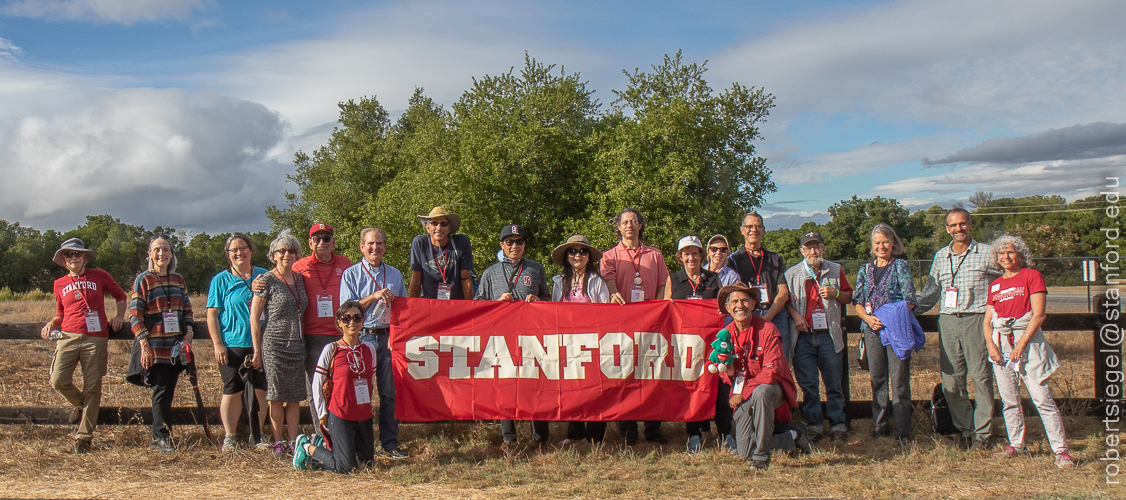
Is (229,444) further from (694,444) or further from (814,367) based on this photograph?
(814,367)

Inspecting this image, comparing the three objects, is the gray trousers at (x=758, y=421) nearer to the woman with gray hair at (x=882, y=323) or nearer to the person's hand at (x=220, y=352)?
the woman with gray hair at (x=882, y=323)

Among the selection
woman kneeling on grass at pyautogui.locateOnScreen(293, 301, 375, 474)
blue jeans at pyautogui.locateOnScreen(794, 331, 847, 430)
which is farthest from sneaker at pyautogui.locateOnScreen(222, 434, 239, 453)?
blue jeans at pyautogui.locateOnScreen(794, 331, 847, 430)

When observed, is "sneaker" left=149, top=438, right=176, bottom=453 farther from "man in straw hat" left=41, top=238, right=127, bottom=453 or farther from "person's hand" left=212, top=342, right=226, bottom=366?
"person's hand" left=212, top=342, right=226, bottom=366

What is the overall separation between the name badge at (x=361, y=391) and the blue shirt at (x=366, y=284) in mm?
627

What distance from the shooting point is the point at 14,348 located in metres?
13.9

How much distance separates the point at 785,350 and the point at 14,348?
50.3 feet

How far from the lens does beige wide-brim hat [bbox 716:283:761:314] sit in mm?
5641

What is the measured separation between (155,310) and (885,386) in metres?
6.74

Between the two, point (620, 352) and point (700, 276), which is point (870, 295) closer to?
point (700, 276)

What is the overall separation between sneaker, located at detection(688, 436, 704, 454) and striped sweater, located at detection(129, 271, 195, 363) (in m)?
4.75

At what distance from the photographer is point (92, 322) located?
620cm

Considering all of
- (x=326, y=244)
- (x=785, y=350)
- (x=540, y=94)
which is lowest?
(x=785, y=350)

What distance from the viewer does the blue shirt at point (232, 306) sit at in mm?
5871

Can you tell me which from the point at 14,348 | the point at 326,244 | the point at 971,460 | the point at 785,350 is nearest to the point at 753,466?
the point at 785,350
